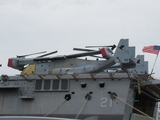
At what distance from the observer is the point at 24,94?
2019 centimetres

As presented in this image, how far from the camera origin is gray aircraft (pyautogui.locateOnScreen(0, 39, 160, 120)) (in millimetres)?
18312

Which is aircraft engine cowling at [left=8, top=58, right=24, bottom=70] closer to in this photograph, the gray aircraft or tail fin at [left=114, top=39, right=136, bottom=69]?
the gray aircraft

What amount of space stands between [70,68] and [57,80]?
2.29 m

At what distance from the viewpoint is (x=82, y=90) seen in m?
19.0

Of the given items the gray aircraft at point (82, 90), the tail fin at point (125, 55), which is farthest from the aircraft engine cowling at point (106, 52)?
the tail fin at point (125, 55)

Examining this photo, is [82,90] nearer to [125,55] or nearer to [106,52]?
[106,52]

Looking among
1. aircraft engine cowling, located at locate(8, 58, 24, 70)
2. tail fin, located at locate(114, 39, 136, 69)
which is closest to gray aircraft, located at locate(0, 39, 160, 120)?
tail fin, located at locate(114, 39, 136, 69)

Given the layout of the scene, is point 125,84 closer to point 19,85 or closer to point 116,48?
point 116,48

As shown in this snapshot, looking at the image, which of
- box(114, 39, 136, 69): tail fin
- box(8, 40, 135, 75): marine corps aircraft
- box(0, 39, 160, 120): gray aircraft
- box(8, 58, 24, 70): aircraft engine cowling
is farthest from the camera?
box(8, 58, 24, 70): aircraft engine cowling

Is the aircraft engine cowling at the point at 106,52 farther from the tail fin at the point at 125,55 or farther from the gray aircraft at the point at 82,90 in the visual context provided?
the tail fin at the point at 125,55

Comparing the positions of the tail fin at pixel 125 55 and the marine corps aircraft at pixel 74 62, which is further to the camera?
the marine corps aircraft at pixel 74 62

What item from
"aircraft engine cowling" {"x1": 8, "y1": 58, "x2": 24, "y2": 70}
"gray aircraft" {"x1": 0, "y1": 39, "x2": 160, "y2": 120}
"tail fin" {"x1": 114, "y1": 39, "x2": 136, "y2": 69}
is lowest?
"gray aircraft" {"x1": 0, "y1": 39, "x2": 160, "y2": 120}

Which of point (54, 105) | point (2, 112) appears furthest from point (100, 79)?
point (2, 112)

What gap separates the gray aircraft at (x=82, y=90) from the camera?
18312mm
